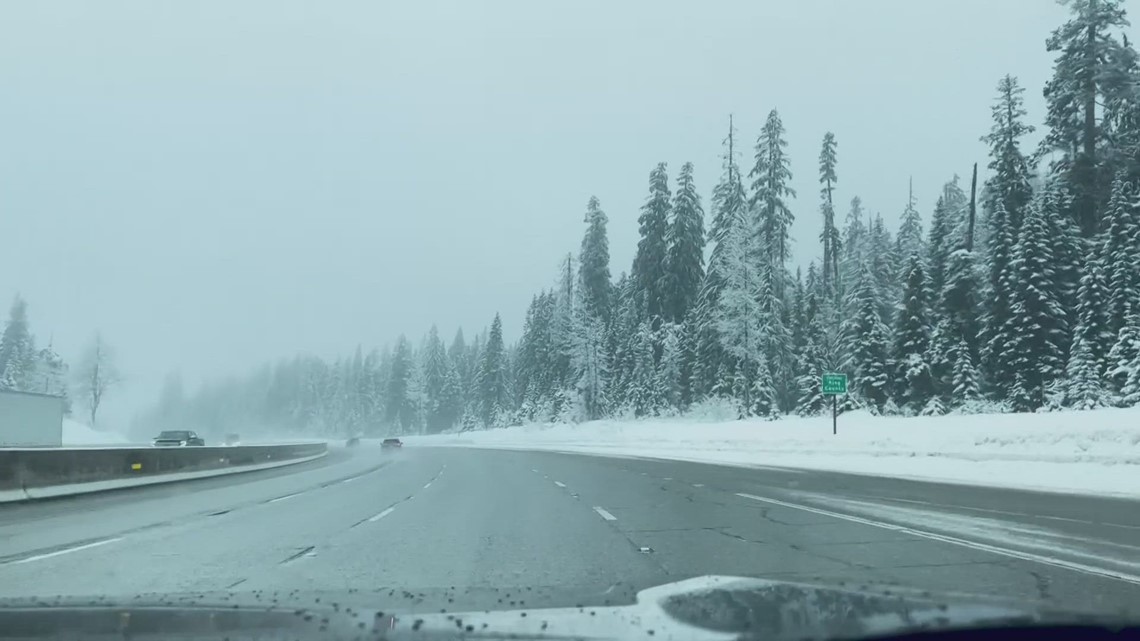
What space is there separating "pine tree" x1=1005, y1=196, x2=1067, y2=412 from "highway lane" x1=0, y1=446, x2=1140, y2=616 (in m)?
29.5

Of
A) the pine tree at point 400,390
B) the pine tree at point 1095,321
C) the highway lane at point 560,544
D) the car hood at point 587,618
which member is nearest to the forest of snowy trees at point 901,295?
the pine tree at point 1095,321

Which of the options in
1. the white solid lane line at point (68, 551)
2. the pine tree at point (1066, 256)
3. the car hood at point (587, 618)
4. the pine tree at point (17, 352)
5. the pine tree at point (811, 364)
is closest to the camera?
the car hood at point (587, 618)

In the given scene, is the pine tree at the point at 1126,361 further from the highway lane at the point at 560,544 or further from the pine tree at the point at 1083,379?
the highway lane at the point at 560,544

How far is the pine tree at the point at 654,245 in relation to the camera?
7438 cm

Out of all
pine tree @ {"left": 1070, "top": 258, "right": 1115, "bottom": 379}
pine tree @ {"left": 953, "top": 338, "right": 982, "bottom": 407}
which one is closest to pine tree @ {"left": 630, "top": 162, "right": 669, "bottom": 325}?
pine tree @ {"left": 953, "top": 338, "right": 982, "bottom": 407}

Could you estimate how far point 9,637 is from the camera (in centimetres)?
486

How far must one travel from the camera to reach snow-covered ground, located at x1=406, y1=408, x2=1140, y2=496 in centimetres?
1967

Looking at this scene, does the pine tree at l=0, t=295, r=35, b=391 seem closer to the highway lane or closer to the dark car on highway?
the dark car on highway

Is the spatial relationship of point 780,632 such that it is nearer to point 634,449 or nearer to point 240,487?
point 240,487

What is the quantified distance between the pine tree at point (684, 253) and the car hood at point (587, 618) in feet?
219

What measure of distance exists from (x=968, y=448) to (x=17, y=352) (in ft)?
351

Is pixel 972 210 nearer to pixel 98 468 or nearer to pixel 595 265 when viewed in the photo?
pixel 595 265

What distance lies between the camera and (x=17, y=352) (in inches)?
4063

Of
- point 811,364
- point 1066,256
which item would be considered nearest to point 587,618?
point 1066,256
